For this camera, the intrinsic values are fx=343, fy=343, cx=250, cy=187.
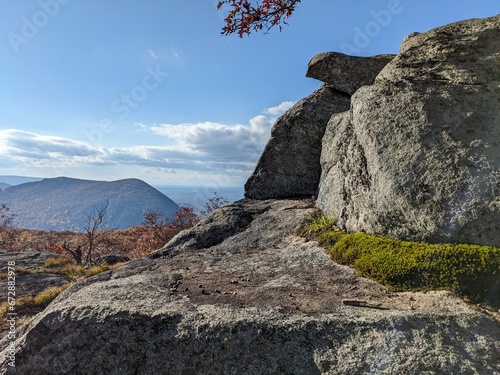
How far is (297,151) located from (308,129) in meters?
1.09

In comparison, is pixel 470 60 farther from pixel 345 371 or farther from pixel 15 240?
pixel 15 240

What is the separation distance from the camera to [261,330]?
4.81 m

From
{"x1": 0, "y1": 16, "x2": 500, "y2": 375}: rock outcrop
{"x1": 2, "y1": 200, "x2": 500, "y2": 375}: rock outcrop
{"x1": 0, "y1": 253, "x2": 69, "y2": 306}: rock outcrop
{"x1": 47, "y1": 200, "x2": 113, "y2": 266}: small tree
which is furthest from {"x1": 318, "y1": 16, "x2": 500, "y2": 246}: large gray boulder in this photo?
{"x1": 47, "y1": 200, "x2": 113, "y2": 266}: small tree

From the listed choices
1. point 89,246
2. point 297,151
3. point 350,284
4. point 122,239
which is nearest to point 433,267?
point 350,284

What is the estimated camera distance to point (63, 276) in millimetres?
19719

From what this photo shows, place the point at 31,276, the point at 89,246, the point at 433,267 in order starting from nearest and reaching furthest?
the point at 433,267
the point at 31,276
the point at 89,246

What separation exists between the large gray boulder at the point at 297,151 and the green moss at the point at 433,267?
305 inches

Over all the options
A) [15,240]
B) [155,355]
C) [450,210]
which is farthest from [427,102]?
[15,240]

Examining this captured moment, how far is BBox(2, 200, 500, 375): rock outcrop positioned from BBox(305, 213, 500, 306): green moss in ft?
1.06

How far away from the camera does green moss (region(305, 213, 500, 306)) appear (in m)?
5.59

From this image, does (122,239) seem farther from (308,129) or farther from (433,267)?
(433,267)

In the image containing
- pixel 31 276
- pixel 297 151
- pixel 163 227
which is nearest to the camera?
pixel 297 151

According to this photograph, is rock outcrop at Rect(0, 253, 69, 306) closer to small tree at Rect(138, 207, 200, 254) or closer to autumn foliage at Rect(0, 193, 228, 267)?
autumn foliage at Rect(0, 193, 228, 267)

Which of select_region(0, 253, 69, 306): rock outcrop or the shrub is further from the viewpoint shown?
the shrub
